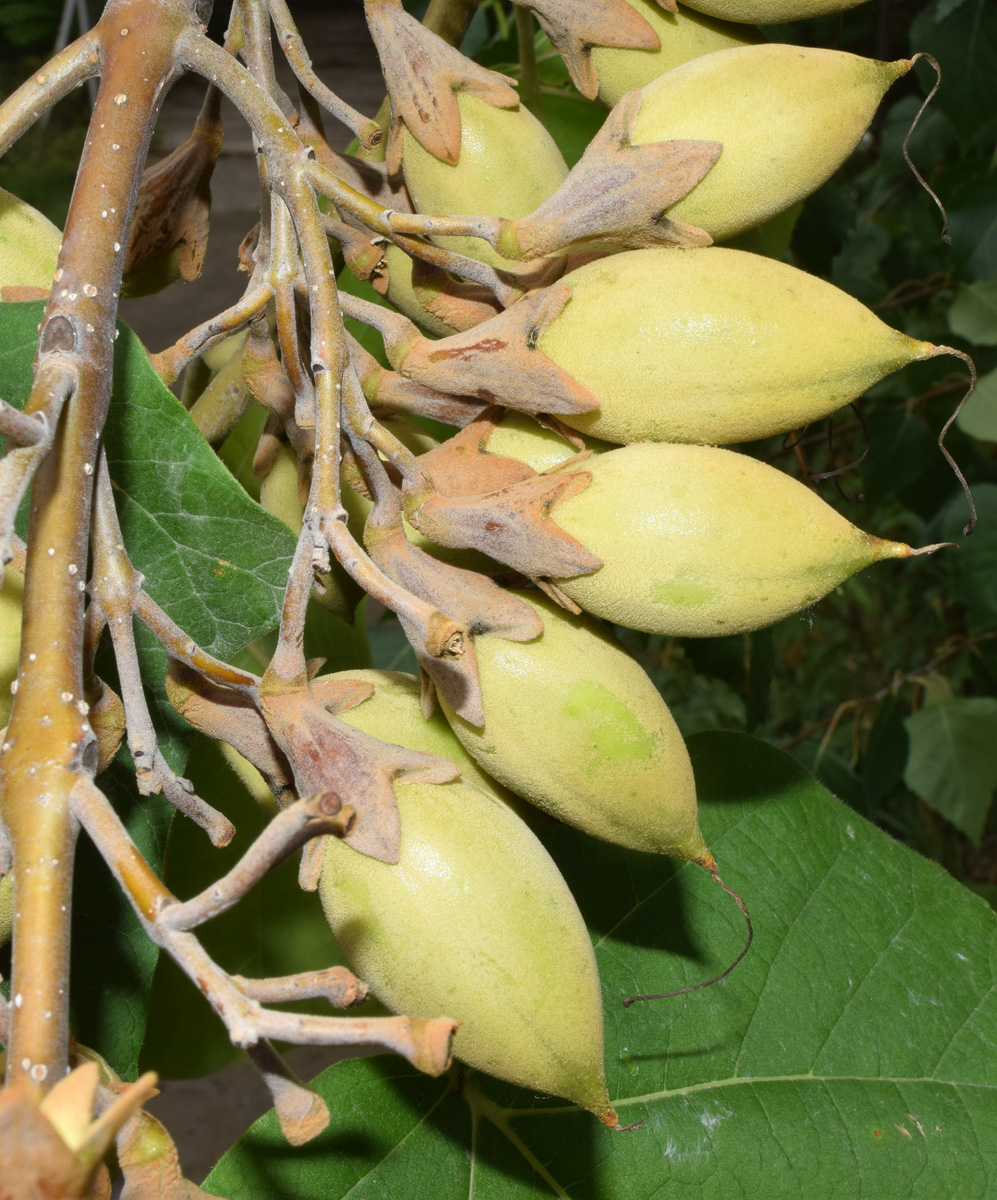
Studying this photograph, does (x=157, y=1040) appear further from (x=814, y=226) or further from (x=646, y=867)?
(x=814, y=226)

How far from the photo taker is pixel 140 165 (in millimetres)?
528

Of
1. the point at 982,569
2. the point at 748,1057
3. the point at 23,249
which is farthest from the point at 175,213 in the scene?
the point at 982,569

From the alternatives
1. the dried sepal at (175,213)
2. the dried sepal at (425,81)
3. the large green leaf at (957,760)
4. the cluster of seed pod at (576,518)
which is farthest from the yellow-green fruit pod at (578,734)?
the large green leaf at (957,760)

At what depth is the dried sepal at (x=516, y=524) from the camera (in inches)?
19.8

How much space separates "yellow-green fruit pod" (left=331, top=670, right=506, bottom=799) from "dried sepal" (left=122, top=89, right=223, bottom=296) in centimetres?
31

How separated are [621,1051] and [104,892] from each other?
332 mm

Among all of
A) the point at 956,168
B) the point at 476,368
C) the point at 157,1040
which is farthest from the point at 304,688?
the point at 956,168

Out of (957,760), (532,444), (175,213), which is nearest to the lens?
(532,444)

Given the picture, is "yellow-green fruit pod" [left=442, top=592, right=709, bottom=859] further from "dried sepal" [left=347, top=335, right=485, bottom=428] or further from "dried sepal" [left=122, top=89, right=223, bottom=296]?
"dried sepal" [left=122, top=89, right=223, bottom=296]

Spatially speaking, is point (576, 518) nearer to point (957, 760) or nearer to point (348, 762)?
point (348, 762)

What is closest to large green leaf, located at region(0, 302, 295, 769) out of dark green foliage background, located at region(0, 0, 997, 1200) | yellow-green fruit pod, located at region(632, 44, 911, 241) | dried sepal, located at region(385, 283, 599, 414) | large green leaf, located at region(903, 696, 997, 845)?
dark green foliage background, located at region(0, 0, 997, 1200)

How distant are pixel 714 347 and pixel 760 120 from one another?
4.6 inches

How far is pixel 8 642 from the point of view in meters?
0.52

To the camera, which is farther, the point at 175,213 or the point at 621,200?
the point at 175,213
